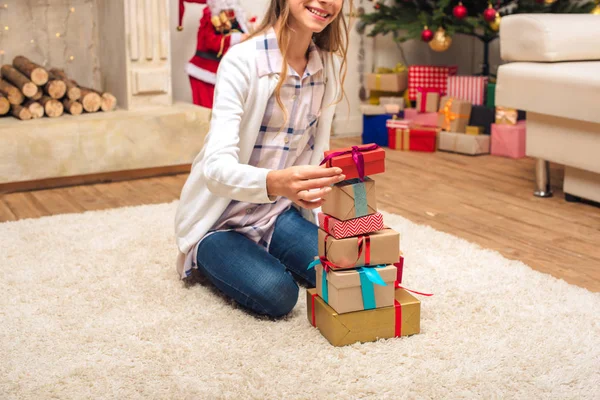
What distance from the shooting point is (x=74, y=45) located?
3.46 metres

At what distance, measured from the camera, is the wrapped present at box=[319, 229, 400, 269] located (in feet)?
4.87

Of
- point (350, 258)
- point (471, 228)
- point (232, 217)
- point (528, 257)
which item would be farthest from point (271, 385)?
point (471, 228)

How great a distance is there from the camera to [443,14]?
3.66m

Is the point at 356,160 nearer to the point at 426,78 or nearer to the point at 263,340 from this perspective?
the point at 263,340

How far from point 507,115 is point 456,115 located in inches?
10.8

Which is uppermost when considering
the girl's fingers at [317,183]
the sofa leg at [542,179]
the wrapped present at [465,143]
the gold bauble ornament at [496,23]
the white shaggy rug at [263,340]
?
the gold bauble ornament at [496,23]

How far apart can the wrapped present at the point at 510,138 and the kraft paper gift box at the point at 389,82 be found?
2.15 ft

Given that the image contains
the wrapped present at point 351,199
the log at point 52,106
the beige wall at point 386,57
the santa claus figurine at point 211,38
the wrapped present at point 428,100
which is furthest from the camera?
the beige wall at point 386,57

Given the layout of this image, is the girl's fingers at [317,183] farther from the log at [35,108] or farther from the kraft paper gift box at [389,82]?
the kraft paper gift box at [389,82]

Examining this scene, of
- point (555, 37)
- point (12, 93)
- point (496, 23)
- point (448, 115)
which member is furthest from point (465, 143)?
point (12, 93)

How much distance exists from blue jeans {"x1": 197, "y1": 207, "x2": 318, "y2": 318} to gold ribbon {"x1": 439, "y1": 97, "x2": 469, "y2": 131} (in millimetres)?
2094

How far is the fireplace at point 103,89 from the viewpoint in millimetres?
2959

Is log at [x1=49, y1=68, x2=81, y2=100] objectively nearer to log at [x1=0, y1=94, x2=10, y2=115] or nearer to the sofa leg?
log at [x1=0, y1=94, x2=10, y2=115]

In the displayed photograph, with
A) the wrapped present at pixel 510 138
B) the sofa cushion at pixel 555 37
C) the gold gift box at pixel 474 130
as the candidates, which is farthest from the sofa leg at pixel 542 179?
the gold gift box at pixel 474 130
